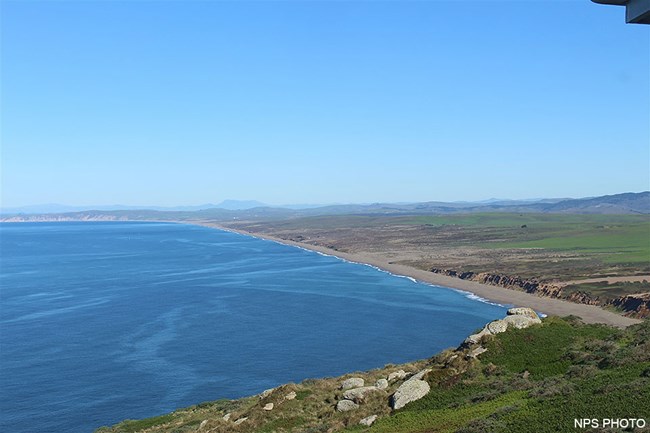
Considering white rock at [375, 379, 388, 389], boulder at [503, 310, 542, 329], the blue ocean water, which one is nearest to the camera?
white rock at [375, 379, 388, 389]

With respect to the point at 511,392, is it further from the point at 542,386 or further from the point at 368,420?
the point at 368,420

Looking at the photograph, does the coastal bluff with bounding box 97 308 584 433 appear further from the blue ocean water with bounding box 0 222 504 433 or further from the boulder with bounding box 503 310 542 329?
the blue ocean water with bounding box 0 222 504 433

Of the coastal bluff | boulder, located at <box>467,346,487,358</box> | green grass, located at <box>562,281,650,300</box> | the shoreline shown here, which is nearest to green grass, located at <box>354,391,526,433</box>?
the coastal bluff

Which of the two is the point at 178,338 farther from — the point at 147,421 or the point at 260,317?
the point at 147,421

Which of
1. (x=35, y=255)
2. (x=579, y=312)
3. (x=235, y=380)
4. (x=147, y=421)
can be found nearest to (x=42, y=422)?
(x=147, y=421)

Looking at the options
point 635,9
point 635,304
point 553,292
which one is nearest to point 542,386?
point 635,9

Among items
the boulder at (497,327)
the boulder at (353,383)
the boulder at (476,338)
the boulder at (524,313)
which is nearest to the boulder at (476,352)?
the boulder at (476,338)

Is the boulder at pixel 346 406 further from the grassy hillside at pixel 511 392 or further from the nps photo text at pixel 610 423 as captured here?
the nps photo text at pixel 610 423
